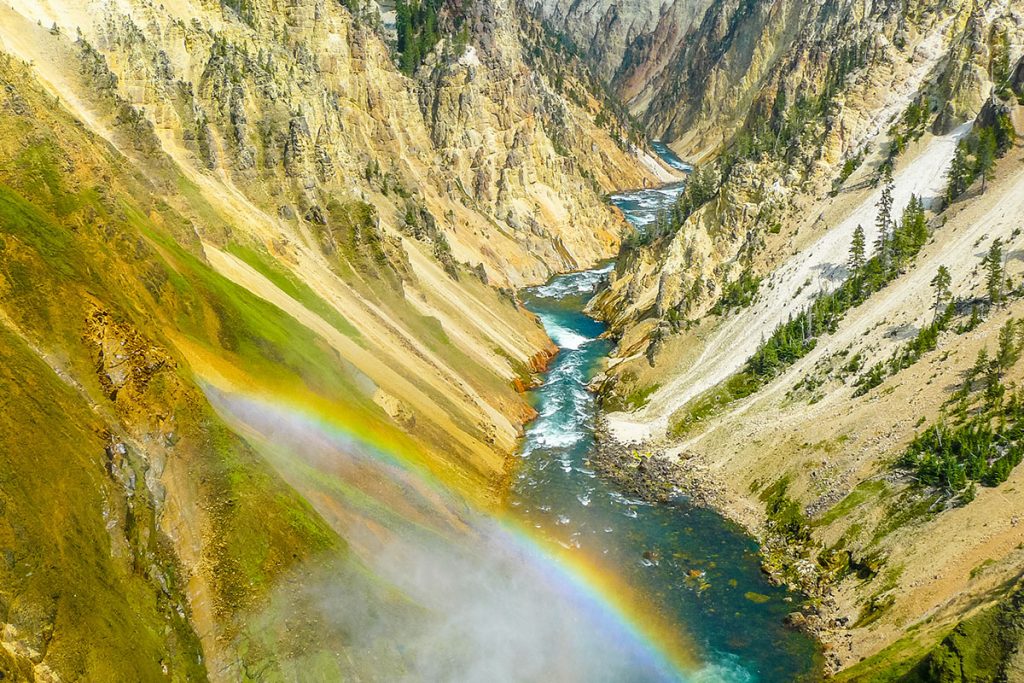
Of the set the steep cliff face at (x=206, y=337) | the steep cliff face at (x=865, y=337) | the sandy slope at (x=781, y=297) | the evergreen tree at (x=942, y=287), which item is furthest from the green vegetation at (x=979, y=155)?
the steep cliff face at (x=206, y=337)

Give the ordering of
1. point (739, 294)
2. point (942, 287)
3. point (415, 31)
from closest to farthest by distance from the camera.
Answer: point (942, 287)
point (739, 294)
point (415, 31)

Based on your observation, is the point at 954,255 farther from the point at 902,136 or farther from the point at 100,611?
the point at 100,611

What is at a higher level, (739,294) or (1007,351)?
(1007,351)

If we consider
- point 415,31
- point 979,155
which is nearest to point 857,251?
point 979,155

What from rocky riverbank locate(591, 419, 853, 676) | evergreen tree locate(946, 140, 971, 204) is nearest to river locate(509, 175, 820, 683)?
rocky riverbank locate(591, 419, 853, 676)

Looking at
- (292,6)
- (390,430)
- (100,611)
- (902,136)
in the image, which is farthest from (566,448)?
(292,6)

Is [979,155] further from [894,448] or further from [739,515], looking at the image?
[739,515]

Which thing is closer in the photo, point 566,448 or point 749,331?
point 566,448
